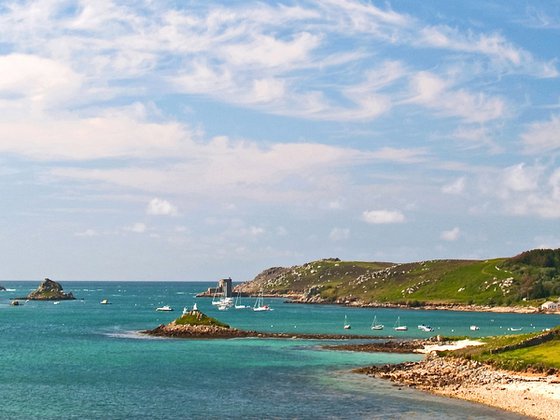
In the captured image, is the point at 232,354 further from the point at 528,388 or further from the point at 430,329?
the point at 430,329

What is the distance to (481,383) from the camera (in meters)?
76.2

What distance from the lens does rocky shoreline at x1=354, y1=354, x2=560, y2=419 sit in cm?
6525

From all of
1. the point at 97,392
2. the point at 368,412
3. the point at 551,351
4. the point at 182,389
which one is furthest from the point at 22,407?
the point at 551,351

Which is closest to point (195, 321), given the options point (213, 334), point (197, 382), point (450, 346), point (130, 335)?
point (213, 334)

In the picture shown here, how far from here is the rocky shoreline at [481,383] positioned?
2569 inches

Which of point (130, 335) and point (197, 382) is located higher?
point (130, 335)

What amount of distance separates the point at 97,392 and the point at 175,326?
66.4 metres

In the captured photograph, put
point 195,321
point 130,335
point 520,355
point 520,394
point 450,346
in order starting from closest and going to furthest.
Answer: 1. point 520,394
2. point 520,355
3. point 450,346
4. point 130,335
5. point 195,321

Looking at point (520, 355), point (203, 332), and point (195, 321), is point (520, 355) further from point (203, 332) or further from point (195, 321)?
point (195, 321)

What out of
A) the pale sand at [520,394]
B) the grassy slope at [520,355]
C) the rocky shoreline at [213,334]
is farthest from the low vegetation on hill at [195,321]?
the pale sand at [520,394]

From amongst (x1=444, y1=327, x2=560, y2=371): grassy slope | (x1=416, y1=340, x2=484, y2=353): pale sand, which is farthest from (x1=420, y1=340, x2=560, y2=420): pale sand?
(x1=416, y1=340, x2=484, y2=353): pale sand

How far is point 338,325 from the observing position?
7003 inches

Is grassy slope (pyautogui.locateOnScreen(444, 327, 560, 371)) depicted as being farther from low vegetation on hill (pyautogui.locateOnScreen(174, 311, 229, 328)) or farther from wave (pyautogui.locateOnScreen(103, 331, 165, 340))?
wave (pyautogui.locateOnScreen(103, 331, 165, 340))

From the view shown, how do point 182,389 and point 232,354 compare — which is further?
point 232,354
